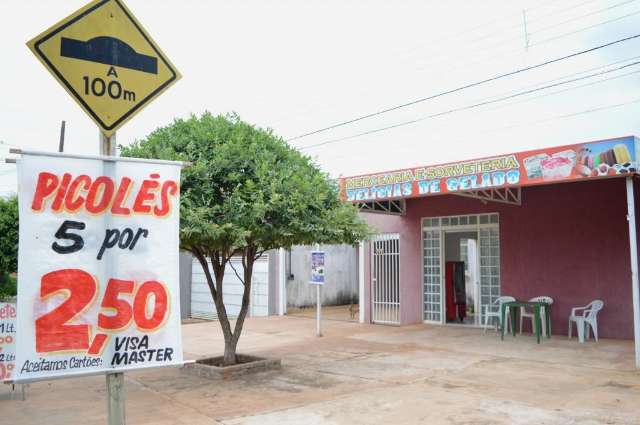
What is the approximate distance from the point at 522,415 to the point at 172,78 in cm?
498

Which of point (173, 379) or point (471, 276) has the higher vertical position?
point (471, 276)

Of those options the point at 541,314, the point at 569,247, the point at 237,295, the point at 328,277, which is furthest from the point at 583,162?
the point at 328,277

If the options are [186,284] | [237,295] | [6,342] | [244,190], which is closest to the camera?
[6,342]

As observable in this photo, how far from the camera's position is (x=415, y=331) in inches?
516

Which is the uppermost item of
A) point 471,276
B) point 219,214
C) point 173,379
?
point 219,214

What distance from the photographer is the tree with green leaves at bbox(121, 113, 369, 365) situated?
7391 mm

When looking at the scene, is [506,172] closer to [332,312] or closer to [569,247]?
[569,247]

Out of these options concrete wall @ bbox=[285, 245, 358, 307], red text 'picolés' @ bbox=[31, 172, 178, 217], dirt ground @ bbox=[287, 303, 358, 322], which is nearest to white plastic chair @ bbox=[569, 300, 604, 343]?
dirt ground @ bbox=[287, 303, 358, 322]

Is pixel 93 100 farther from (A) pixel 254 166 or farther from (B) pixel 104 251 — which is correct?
(A) pixel 254 166

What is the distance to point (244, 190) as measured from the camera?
25.1 ft

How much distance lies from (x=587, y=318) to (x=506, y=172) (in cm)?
360

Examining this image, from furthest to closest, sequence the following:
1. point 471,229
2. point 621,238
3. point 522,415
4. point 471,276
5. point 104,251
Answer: point 471,276
point 471,229
point 621,238
point 522,415
point 104,251

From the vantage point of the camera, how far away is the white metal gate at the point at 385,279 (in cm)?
1455

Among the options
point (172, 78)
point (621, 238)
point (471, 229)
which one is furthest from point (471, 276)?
point (172, 78)
